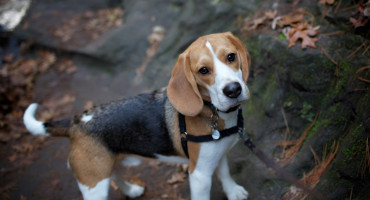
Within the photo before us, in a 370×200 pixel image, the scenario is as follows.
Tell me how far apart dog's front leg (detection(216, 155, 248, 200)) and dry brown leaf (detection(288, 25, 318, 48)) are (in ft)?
6.14

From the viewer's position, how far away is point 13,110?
22.9ft

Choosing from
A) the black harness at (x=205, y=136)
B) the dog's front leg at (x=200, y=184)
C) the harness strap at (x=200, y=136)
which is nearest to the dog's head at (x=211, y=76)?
the black harness at (x=205, y=136)

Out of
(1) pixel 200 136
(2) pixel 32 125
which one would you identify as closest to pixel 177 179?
(1) pixel 200 136

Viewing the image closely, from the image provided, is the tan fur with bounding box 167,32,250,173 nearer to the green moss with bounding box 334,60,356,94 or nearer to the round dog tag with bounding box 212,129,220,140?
the round dog tag with bounding box 212,129,220,140

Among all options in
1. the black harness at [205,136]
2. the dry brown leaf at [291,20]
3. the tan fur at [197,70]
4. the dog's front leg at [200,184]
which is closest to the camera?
the tan fur at [197,70]

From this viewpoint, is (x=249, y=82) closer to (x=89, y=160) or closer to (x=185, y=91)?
(x=185, y=91)

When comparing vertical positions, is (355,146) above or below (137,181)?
above

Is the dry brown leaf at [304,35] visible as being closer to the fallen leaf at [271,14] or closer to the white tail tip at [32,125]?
the fallen leaf at [271,14]

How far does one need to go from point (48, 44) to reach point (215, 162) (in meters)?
7.16

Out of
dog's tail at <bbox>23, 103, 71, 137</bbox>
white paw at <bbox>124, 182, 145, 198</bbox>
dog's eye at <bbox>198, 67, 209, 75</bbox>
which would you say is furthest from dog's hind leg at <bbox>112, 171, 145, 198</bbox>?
dog's eye at <bbox>198, 67, 209, 75</bbox>

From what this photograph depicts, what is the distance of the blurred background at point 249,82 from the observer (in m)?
3.55

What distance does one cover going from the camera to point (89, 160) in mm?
3545

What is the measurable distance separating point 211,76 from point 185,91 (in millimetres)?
315

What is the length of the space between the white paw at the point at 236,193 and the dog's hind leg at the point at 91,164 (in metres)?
1.58
